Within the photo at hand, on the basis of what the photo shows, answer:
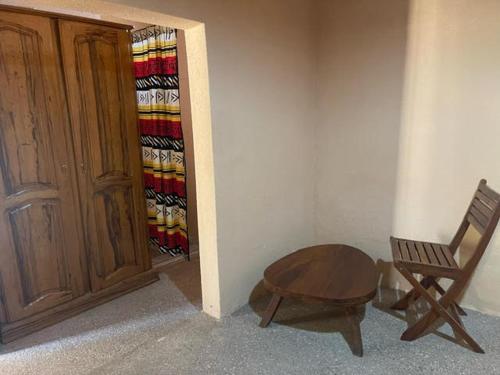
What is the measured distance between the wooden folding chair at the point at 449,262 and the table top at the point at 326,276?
201 mm

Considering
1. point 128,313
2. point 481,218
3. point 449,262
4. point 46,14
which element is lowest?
point 128,313

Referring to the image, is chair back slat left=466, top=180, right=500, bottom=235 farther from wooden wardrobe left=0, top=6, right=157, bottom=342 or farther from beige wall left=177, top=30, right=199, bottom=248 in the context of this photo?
wooden wardrobe left=0, top=6, right=157, bottom=342

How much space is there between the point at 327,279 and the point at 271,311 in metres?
0.37

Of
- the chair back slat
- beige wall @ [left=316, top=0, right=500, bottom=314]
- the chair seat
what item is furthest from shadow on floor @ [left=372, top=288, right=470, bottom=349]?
the chair back slat

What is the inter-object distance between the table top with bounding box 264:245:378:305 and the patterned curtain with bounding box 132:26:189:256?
126 cm

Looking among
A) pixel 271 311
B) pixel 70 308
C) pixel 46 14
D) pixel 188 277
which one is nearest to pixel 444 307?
pixel 271 311

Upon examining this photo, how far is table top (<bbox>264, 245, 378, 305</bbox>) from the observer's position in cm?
174

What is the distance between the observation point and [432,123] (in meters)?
2.08

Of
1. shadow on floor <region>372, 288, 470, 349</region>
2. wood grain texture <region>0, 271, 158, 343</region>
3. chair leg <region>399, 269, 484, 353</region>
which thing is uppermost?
chair leg <region>399, 269, 484, 353</region>

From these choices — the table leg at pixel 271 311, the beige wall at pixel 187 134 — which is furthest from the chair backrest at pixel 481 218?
the beige wall at pixel 187 134

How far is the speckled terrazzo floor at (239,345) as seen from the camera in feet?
5.58

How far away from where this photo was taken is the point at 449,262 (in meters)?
1.78

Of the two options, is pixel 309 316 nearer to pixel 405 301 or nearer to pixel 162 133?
pixel 405 301

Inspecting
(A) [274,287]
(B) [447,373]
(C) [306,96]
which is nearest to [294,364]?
(A) [274,287]
